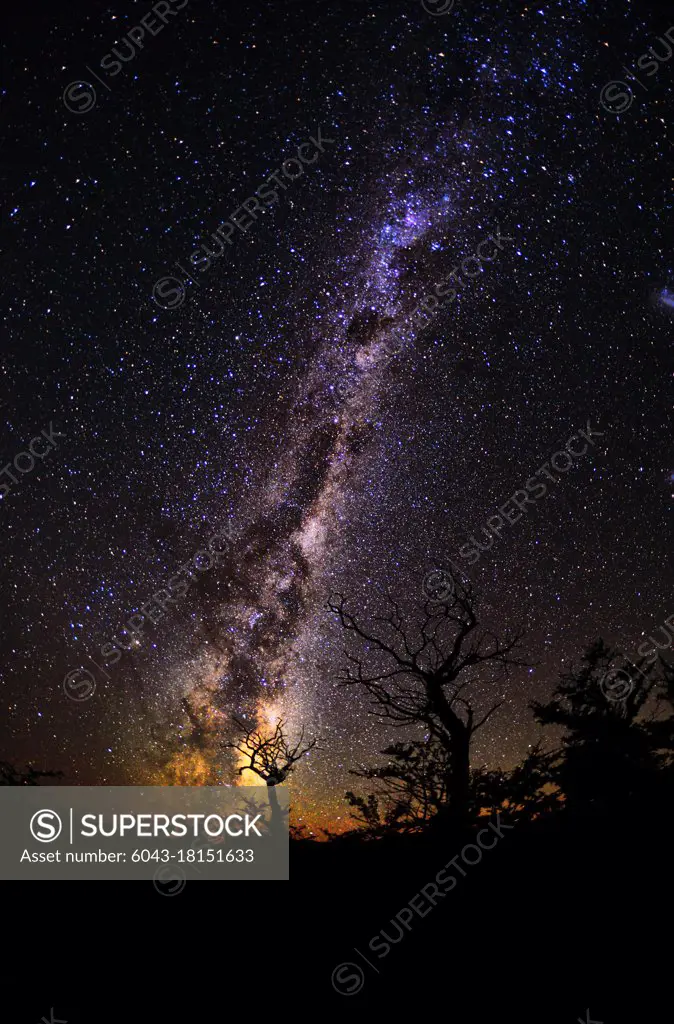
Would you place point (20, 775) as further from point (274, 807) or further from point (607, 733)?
point (607, 733)

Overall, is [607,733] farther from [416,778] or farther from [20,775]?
[20,775]

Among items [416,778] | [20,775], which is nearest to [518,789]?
[416,778]

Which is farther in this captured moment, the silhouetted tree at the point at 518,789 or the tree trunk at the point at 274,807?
the tree trunk at the point at 274,807

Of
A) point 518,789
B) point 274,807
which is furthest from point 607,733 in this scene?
point 274,807

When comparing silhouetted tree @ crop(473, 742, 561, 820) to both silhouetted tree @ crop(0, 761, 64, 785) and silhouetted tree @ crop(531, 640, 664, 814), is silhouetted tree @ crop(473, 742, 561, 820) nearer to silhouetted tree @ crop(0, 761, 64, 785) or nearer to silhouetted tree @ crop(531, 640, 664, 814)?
silhouetted tree @ crop(531, 640, 664, 814)

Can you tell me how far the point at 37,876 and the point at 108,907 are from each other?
Answer: 138 cm

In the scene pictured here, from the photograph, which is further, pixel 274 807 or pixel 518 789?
pixel 274 807

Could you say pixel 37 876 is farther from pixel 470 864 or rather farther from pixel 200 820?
pixel 470 864

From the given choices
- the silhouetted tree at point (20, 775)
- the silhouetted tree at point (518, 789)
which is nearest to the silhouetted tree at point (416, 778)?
the silhouetted tree at point (518, 789)

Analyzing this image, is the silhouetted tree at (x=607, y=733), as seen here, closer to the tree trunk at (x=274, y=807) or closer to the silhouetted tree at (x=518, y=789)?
the silhouetted tree at (x=518, y=789)

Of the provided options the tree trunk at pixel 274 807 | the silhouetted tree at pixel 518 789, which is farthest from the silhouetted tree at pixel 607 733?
the tree trunk at pixel 274 807

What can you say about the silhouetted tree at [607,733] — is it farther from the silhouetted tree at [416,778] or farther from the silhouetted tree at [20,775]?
the silhouetted tree at [20,775]

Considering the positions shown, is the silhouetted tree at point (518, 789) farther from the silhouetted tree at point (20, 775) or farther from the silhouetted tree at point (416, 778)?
the silhouetted tree at point (20, 775)

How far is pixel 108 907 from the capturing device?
5.96m
